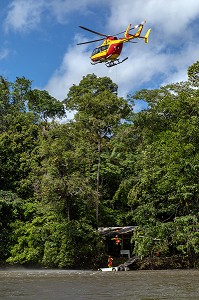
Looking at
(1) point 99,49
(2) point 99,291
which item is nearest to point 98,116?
(1) point 99,49

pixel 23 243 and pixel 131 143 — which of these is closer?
pixel 23 243

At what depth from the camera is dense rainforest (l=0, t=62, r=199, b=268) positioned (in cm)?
2555

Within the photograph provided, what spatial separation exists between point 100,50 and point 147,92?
25.4 ft

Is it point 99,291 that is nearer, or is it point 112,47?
point 99,291

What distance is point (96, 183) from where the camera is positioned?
33438 millimetres

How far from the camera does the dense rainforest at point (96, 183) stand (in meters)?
25.5

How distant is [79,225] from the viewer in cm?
2606

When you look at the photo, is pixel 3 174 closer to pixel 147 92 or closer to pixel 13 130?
pixel 13 130

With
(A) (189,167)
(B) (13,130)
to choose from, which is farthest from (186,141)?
(B) (13,130)

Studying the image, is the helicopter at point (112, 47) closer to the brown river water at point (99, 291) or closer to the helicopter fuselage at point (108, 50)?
the helicopter fuselage at point (108, 50)

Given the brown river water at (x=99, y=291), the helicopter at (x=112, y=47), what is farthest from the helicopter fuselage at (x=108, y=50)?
the brown river water at (x=99, y=291)

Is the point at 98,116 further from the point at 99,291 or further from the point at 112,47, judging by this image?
the point at 99,291

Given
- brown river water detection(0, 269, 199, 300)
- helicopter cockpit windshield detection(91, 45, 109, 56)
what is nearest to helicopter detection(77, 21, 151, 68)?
helicopter cockpit windshield detection(91, 45, 109, 56)

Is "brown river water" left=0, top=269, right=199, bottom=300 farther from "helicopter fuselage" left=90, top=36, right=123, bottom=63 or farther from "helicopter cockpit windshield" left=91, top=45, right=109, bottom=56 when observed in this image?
"helicopter cockpit windshield" left=91, top=45, right=109, bottom=56
